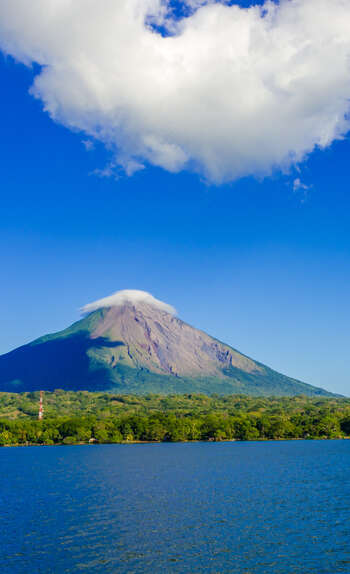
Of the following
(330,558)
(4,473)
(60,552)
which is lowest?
(4,473)

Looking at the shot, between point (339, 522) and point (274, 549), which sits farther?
point (339, 522)

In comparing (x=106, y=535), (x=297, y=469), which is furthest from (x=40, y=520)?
(x=297, y=469)

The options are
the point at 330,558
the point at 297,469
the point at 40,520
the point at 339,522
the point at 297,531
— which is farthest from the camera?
the point at 297,469

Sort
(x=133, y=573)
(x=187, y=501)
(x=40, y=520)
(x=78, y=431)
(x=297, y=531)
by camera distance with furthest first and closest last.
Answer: (x=78, y=431), (x=187, y=501), (x=40, y=520), (x=297, y=531), (x=133, y=573)

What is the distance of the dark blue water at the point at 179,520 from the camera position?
4009cm

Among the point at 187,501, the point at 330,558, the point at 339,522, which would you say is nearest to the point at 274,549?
the point at 330,558

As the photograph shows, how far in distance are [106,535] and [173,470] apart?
58247 mm

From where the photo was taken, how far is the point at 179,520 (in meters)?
55.3

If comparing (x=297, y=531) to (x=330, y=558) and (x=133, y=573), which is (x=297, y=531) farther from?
(x=133, y=573)

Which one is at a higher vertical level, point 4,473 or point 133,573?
point 133,573

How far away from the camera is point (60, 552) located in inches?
1709

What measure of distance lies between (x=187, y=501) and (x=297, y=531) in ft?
72.5

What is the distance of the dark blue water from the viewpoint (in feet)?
132

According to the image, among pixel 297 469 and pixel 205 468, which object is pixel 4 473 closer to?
pixel 205 468
